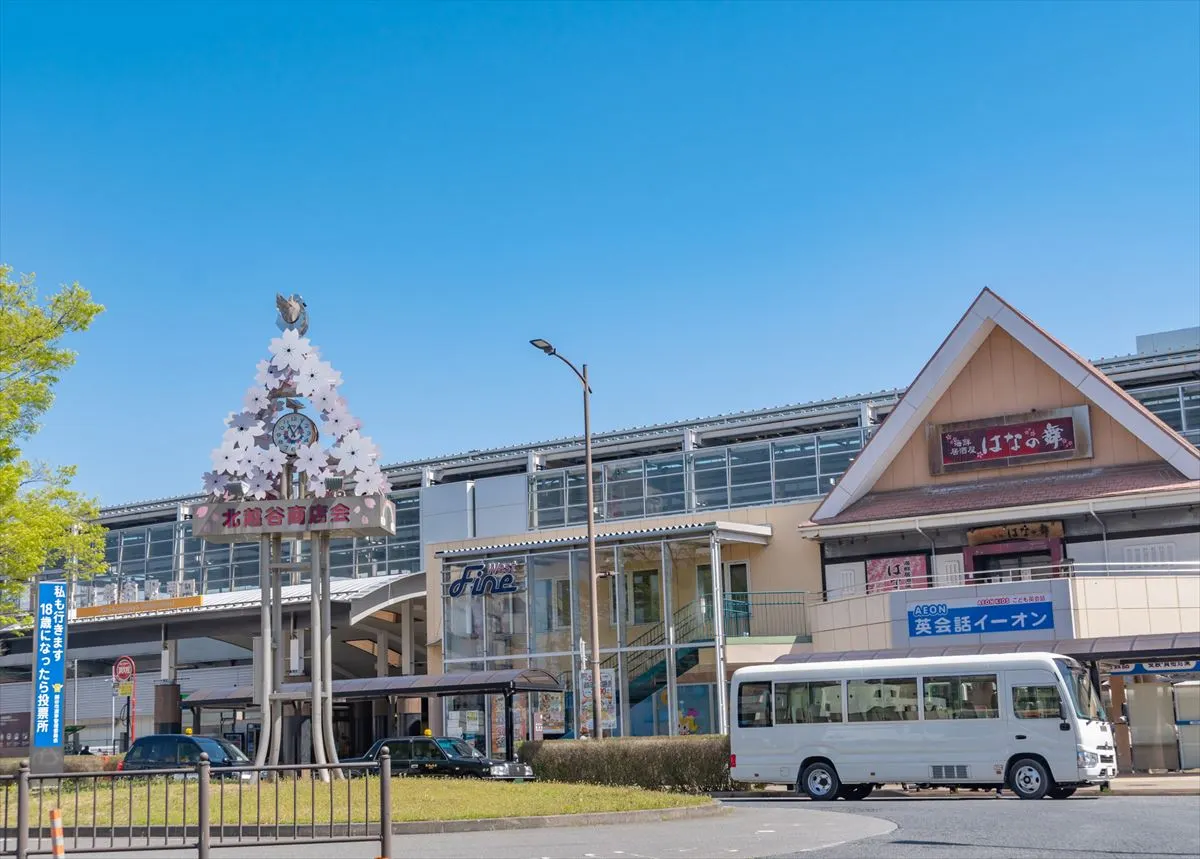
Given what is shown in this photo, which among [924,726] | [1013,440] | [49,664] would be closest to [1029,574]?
[1013,440]

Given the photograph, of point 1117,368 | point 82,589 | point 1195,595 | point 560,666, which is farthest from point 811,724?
point 82,589

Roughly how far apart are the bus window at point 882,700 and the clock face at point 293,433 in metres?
11.3

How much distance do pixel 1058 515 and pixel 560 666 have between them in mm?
14566

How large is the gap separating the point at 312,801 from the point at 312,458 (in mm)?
10692

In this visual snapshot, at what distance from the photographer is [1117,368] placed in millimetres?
48188

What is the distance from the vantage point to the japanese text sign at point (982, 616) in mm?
31328

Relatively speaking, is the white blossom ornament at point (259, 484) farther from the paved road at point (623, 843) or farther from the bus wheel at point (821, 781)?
the bus wheel at point (821, 781)

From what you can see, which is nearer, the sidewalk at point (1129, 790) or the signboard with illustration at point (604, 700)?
the sidewalk at point (1129, 790)

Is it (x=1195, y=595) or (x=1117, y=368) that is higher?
(x=1117, y=368)

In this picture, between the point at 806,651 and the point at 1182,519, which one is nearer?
the point at 1182,519

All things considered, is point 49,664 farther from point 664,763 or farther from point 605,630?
point 605,630

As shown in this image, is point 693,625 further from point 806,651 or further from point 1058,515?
point 1058,515

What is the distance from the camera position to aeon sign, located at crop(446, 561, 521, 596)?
40312 mm

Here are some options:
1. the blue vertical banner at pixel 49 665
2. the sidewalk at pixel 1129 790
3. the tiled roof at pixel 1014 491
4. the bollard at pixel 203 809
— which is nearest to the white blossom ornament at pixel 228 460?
the blue vertical banner at pixel 49 665
